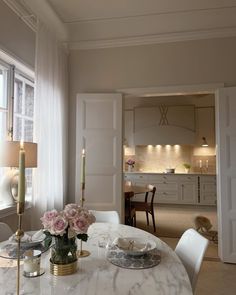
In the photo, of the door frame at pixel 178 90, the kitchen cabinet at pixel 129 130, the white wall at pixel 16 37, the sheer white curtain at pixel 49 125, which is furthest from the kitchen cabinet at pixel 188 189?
the white wall at pixel 16 37

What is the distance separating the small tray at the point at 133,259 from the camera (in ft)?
4.28

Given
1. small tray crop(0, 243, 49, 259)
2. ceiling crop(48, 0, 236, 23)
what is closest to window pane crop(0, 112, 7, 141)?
small tray crop(0, 243, 49, 259)

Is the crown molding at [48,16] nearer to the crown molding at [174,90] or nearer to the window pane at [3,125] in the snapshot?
the crown molding at [174,90]

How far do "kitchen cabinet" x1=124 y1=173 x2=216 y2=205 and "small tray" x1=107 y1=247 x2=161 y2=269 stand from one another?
17.6ft

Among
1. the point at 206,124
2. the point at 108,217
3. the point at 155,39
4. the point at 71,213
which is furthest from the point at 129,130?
the point at 71,213

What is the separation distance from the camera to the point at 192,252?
5.02 feet

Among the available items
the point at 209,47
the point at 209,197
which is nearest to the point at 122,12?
the point at 209,47

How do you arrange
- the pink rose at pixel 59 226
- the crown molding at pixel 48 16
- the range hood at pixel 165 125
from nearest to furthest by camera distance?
the pink rose at pixel 59 226, the crown molding at pixel 48 16, the range hood at pixel 165 125

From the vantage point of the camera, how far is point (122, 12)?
3318 millimetres

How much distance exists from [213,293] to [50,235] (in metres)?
2.03

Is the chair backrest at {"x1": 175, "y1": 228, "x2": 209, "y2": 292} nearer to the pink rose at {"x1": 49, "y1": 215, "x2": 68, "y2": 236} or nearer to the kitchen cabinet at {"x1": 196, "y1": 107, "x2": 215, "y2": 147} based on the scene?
the pink rose at {"x1": 49, "y1": 215, "x2": 68, "y2": 236}

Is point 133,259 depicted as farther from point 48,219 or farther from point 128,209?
point 128,209

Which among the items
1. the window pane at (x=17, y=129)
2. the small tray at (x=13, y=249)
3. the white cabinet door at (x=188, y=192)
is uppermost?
the window pane at (x=17, y=129)

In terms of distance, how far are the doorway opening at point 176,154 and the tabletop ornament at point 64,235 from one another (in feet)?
16.9
